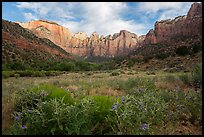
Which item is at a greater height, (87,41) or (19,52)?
(87,41)

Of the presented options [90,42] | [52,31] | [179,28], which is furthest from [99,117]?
[90,42]

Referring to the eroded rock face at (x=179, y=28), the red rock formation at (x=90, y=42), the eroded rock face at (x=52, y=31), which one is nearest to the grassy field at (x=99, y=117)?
the eroded rock face at (x=179, y=28)

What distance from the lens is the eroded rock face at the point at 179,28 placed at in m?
72.4

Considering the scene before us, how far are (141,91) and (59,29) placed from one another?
156 metres

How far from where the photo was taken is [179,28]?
84688 mm

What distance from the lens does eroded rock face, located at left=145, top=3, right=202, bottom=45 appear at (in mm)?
72375

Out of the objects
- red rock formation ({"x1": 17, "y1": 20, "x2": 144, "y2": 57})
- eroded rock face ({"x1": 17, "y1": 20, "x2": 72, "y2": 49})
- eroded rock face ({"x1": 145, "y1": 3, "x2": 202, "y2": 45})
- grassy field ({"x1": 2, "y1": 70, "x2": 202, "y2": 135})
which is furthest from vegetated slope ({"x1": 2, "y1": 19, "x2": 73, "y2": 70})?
red rock formation ({"x1": 17, "y1": 20, "x2": 144, "y2": 57})

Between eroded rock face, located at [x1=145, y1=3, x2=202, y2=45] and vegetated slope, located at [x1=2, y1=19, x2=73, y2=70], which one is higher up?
eroded rock face, located at [x1=145, y1=3, x2=202, y2=45]

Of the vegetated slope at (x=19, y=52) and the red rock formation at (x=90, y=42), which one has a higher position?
the red rock formation at (x=90, y=42)

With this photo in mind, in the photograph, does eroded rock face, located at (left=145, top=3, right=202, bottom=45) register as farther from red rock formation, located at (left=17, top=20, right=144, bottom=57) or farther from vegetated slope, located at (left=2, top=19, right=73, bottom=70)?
red rock formation, located at (left=17, top=20, right=144, bottom=57)

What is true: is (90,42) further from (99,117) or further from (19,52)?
(99,117)

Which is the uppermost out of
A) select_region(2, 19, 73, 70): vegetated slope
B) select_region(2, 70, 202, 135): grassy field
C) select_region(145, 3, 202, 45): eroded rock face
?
select_region(145, 3, 202, 45): eroded rock face

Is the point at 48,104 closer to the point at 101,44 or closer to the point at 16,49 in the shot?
the point at 16,49

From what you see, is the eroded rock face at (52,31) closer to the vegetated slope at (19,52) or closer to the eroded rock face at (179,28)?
the eroded rock face at (179,28)
